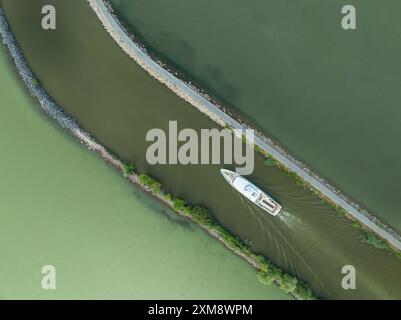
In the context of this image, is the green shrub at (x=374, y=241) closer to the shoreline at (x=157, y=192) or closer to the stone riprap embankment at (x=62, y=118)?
the shoreline at (x=157, y=192)

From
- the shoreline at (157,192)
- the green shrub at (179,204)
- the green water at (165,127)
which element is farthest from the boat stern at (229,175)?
the green shrub at (179,204)

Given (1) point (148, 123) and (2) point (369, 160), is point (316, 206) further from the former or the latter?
(1) point (148, 123)

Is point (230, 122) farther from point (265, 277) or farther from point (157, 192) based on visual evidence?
point (265, 277)

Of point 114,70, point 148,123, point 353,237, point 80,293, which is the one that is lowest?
point 80,293

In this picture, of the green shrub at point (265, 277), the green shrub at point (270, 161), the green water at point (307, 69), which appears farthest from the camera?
the green water at point (307, 69)

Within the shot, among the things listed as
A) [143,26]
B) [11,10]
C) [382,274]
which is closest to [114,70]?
[143,26]
